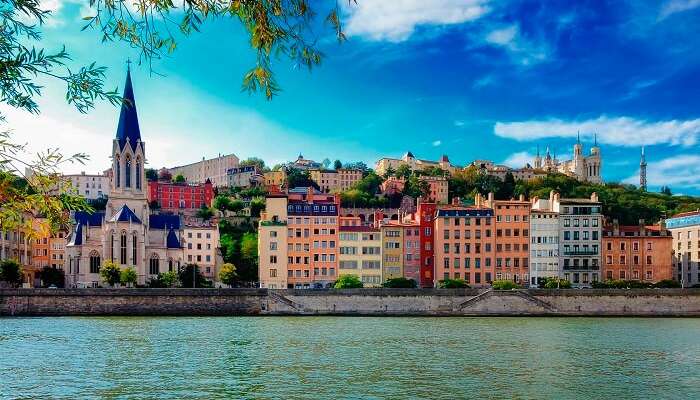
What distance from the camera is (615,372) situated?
33281 millimetres

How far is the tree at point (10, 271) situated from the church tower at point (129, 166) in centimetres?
2162

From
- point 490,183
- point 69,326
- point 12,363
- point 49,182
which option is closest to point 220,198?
point 490,183

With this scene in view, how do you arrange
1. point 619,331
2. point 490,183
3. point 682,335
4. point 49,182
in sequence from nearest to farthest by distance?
1. point 49,182
2. point 682,335
3. point 619,331
4. point 490,183

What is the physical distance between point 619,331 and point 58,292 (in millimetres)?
52446

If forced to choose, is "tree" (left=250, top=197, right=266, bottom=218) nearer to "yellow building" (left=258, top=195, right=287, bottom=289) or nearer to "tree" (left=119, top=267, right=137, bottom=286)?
"tree" (left=119, top=267, right=137, bottom=286)

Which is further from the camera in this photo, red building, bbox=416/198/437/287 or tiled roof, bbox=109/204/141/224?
tiled roof, bbox=109/204/141/224

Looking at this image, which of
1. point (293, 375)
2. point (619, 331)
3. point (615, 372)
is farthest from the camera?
point (619, 331)

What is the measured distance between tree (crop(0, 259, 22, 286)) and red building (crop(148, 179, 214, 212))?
77.8 meters

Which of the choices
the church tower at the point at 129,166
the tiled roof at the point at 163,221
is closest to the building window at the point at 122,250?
the church tower at the point at 129,166

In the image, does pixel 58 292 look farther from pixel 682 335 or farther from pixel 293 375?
pixel 682 335

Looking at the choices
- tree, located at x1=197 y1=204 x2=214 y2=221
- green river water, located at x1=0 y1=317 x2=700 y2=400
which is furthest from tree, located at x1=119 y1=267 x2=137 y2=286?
tree, located at x1=197 y1=204 x2=214 y2=221

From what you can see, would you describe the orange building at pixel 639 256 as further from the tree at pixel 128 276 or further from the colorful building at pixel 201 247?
the tree at pixel 128 276

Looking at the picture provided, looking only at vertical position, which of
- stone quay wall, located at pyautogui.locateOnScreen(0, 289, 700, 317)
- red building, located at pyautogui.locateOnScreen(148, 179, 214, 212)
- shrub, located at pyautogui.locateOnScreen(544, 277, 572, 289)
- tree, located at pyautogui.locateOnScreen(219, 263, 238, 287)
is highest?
red building, located at pyautogui.locateOnScreen(148, 179, 214, 212)

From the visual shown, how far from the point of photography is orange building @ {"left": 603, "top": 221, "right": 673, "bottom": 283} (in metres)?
92.2
